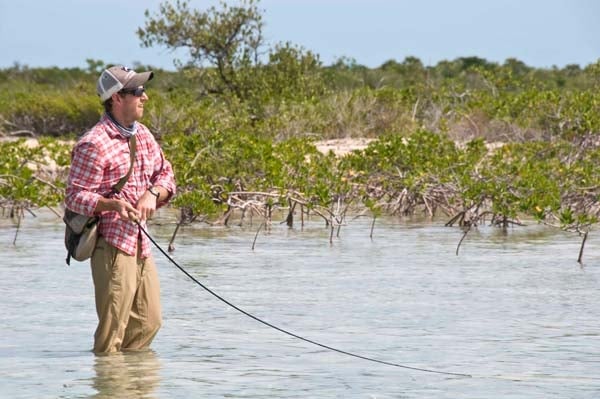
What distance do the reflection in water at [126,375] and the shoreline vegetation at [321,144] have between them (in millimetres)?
5876

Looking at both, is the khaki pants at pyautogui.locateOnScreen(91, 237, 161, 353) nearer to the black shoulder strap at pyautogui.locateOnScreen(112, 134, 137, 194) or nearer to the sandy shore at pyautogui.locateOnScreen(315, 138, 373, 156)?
the black shoulder strap at pyautogui.locateOnScreen(112, 134, 137, 194)

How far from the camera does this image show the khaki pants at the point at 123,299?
675 centimetres

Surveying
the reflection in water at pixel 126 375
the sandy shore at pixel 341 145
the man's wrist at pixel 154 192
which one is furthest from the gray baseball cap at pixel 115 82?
the sandy shore at pixel 341 145

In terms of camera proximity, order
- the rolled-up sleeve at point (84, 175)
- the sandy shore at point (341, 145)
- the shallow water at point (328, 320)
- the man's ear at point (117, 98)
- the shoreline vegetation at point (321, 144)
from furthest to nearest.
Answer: the sandy shore at point (341, 145) → the shoreline vegetation at point (321, 144) → the shallow water at point (328, 320) → the man's ear at point (117, 98) → the rolled-up sleeve at point (84, 175)

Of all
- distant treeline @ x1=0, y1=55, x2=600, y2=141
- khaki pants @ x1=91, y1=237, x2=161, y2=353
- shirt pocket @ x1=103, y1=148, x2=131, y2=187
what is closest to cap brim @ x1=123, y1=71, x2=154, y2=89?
shirt pocket @ x1=103, y1=148, x2=131, y2=187

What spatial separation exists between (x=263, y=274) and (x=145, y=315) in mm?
4939

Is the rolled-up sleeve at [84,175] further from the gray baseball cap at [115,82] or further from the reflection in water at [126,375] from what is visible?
the reflection in water at [126,375]

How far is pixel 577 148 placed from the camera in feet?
62.6

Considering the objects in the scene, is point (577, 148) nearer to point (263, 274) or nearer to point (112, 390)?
point (263, 274)

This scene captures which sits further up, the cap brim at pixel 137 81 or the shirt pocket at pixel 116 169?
the cap brim at pixel 137 81

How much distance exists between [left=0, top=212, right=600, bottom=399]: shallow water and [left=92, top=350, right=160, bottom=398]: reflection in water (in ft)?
0.04

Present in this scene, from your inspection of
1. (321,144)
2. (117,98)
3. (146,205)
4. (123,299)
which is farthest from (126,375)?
(321,144)

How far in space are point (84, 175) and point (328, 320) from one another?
120 inches

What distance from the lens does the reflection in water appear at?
670 centimetres
